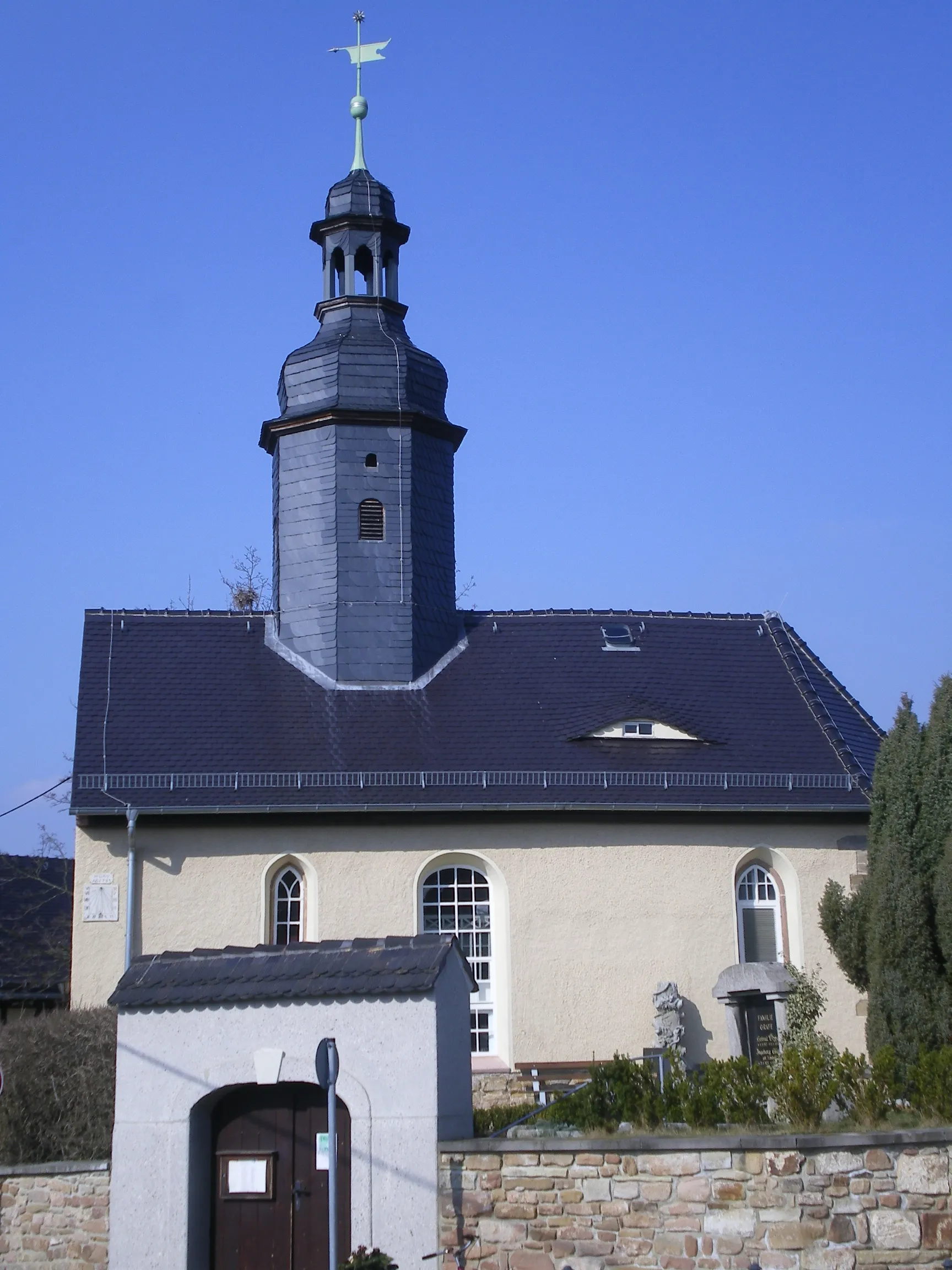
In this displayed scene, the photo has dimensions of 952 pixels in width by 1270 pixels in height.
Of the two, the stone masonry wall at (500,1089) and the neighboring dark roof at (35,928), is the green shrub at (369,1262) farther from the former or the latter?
the neighboring dark roof at (35,928)

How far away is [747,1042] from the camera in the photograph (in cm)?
1595

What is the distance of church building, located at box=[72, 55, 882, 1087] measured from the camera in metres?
16.5

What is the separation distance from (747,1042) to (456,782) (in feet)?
14.5

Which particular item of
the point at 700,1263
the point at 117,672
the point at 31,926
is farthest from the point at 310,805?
the point at 31,926

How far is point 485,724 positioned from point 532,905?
2623mm

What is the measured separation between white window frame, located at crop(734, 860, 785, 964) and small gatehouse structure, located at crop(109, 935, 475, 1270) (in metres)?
7.43

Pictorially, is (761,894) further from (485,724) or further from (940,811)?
(940,811)

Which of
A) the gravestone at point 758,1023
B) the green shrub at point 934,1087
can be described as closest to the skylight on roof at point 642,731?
the gravestone at point 758,1023

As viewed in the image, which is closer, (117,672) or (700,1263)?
(700,1263)

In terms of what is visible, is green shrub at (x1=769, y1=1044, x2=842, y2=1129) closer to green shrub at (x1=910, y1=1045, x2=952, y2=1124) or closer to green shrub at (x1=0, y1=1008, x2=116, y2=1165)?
green shrub at (x1=910, y1=1045, x2=952, y2=1124)

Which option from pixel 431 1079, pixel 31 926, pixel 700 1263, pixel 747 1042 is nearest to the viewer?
pixel 700 1263

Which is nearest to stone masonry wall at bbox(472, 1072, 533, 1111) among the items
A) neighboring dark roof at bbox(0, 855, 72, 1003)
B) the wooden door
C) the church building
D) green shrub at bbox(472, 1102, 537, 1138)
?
the church building

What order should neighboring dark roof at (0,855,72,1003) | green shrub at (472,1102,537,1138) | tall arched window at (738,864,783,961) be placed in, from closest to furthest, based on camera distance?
green shrub at (472,1102,537,1138)
tall arched window at (738,864,783,961)
neighboring dark roof at (0,855,72,1003)

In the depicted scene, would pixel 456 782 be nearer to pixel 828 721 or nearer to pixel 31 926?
pixel 828 721
